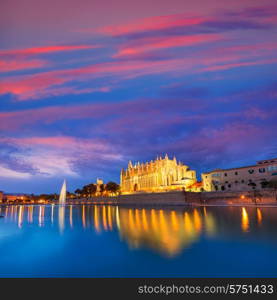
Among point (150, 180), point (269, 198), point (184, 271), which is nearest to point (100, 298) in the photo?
point (184, 271)

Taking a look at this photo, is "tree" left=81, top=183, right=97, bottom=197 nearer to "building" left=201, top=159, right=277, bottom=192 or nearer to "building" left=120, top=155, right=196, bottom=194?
"building" left=120, top=155, right=196, bottom=194

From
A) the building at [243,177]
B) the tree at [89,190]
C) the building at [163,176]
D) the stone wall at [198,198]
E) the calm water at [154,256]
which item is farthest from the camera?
the tree at [89,190]

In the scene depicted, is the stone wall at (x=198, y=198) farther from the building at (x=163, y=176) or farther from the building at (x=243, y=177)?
the building at (x=163, y=176)

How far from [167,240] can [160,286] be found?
23.6 feet

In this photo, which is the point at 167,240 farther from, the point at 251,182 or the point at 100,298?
the point at 251,182

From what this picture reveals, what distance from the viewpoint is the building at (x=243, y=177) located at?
162 ft

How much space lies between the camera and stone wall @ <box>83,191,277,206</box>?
40.1 meters

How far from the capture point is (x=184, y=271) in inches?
364

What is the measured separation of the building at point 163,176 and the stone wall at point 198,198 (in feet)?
38.5

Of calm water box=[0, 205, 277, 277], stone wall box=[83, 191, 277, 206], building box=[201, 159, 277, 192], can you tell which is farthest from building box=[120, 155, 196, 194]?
calm water box=[0, 205, 277, 277]

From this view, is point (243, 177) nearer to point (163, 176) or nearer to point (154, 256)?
point (163, 176)

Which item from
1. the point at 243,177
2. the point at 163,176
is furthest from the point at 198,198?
the point at 163,176

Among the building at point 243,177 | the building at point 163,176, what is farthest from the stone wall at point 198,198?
the building at point 163,176

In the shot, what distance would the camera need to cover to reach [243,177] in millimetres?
53219
